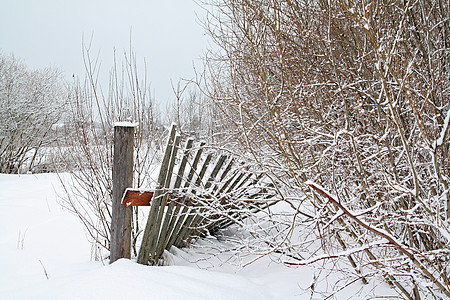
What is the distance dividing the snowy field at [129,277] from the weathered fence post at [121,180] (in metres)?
0.22

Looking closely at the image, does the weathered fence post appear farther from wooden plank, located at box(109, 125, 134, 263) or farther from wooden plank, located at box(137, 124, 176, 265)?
wooden plank, located at box(137, 124, 176, 265)

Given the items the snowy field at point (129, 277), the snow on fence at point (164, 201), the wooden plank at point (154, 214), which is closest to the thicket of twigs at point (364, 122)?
the snowy field at point (129, 277)

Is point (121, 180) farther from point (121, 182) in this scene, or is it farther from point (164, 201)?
point (164, 201)

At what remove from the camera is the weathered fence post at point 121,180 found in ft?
8.79

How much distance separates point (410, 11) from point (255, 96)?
5.78 feet

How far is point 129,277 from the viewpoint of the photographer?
2207 mm

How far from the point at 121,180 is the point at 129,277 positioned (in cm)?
84

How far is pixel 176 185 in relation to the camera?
3.06 meters

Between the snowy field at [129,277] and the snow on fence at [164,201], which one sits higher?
the snow on fence at [164,201]

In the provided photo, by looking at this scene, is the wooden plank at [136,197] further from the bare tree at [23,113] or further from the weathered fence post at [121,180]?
the bare tree at [23,113]

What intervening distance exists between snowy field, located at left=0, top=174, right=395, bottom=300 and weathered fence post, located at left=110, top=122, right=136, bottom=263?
0.71ft

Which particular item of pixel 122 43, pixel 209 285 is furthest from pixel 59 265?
pixel 122 43

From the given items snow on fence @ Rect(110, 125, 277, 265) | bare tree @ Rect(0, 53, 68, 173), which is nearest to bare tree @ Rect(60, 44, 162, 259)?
snow on fence @ Rect(110, 125, 277, 265)

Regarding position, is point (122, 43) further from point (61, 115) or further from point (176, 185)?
point (61, 115)
